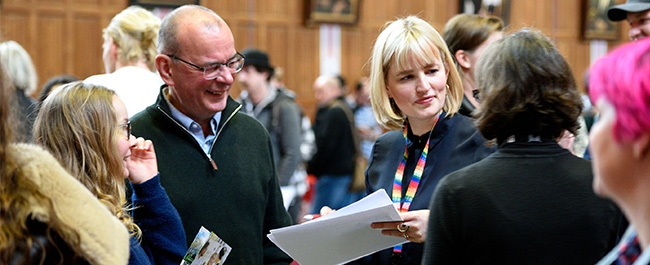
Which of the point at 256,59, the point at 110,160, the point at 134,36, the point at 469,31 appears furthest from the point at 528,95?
the point at 256,59

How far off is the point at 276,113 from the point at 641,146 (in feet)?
16.5

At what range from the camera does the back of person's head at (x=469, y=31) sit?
350 cm

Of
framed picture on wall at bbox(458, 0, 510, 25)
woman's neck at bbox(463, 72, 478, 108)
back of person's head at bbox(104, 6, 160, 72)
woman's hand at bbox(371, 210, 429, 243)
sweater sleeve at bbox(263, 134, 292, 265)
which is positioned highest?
framed picture on wall at bbox(458, 0, 510, 25)

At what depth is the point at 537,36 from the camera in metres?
2.00

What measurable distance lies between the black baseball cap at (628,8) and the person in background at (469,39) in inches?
25.7

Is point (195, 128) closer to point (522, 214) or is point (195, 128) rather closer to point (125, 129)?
point (125, 129)

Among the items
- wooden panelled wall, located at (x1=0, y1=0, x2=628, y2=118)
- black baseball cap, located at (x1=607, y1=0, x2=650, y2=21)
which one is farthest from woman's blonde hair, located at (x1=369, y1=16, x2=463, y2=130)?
wooden panelled wall, located at (x1=0, y1=0, x2=628, y2=118)

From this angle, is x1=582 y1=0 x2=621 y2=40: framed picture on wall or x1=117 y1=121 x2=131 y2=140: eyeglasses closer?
x1=117 y1=121 x2=131 y2=140: eyeglasses

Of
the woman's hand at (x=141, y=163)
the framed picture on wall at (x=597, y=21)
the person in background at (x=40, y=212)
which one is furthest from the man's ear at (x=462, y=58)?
the framed picture on wall at (x=597, y=21)

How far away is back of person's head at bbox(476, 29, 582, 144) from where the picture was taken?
188 cm

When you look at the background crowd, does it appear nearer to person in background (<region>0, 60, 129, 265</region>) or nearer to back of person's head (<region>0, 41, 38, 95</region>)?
person in background (<region>0, 60, 129, 265</region>)

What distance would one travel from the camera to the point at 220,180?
8.89 ft

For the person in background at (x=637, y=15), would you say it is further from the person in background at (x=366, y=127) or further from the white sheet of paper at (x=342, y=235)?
the person in background at (x=366, y=127)

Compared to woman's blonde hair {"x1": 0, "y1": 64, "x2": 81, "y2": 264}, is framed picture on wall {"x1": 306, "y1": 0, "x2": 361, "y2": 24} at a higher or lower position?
higher
